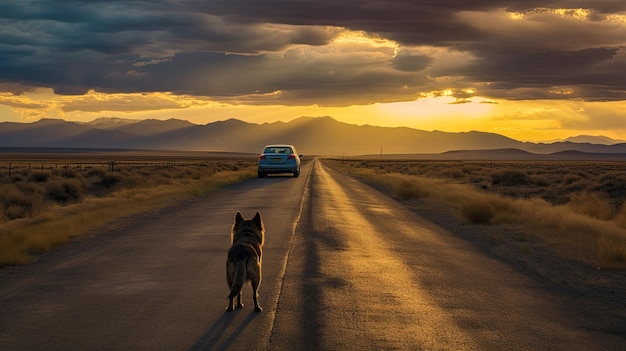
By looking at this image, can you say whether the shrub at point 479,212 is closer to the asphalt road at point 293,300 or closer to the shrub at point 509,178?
the asphalt road at point 293,300

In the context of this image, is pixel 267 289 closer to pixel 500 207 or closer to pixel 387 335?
pixel 387 335

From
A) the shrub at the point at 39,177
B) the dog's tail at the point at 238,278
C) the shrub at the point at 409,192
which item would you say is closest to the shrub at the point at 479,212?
the shrub at the point at 409,192

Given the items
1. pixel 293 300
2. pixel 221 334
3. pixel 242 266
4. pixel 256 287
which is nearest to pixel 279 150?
pixel 293 300

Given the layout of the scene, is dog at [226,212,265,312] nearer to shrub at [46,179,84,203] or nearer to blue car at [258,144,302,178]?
shrub at [46,179,84,203]

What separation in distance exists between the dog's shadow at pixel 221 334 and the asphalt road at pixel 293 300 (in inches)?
0.8

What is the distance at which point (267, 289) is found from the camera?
967cm

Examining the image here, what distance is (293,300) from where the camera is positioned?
8945mm

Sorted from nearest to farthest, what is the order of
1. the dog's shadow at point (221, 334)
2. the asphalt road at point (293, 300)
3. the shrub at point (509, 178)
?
the dog's shadow at point (221, 334) → the asphalt road at point (293, 300) → the shrub at point (509, 178)

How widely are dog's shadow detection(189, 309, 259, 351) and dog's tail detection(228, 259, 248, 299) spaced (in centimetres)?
32

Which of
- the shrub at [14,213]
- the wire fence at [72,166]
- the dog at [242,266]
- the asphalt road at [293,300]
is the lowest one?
the wire fence at [72,166]

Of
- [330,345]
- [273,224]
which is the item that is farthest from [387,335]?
[273,224]

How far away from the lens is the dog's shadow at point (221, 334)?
22.3ft

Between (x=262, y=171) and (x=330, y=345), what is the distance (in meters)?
40.3

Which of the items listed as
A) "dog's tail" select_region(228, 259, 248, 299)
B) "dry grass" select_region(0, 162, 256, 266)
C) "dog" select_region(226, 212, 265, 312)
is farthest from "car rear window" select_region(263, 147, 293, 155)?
"dog's tail" select_region(228, 259, 248, 299)
